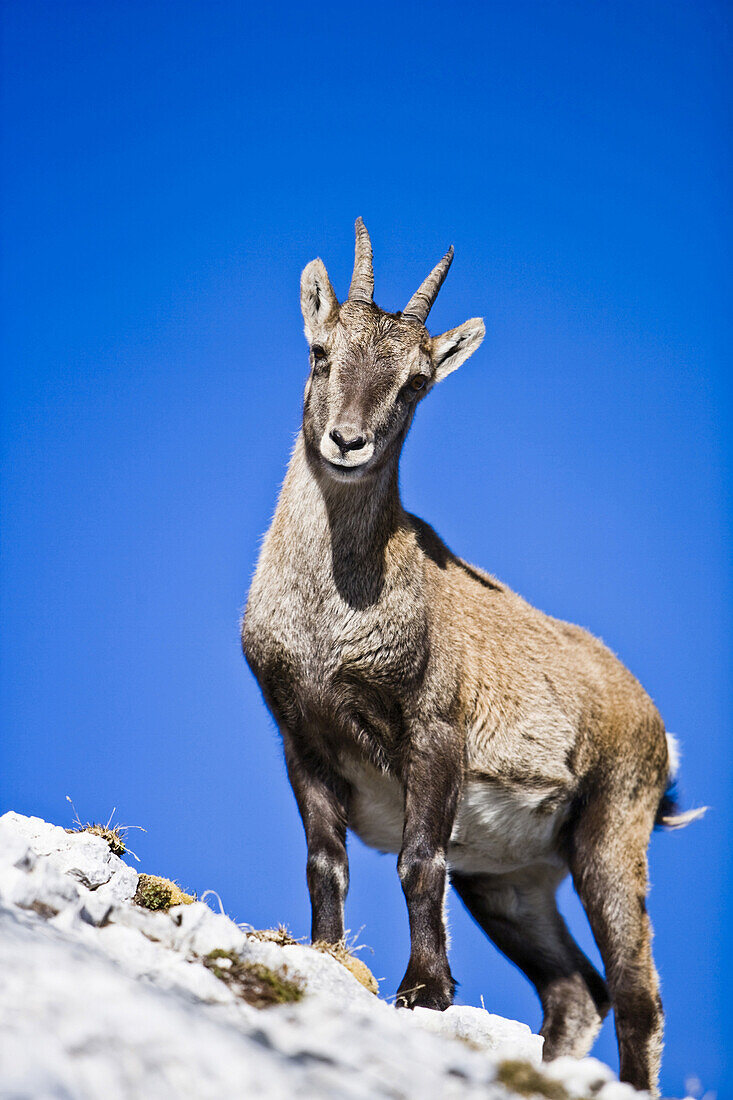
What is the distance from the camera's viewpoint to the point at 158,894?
7426 millimetres

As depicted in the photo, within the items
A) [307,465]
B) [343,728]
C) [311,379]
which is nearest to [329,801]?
[343,728]

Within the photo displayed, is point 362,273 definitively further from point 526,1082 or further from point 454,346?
point 526,1082

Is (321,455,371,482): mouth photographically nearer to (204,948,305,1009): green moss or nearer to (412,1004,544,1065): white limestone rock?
(412,1004,544,1065): white limestone rock

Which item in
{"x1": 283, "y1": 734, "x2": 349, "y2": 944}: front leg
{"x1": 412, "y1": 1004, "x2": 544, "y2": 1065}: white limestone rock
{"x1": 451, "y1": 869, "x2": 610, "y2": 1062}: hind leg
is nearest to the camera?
{"x1": 412, "y1": 1004, "x2": 544, "y2": 1065}: white limestone rock

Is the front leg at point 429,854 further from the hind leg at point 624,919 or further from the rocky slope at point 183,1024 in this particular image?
the rocky slope at point 183,1024

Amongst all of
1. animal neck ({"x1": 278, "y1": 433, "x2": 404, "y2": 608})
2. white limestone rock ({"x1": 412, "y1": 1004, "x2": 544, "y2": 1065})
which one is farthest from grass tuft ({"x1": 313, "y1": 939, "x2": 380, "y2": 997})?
animal neck ({"x1": 278, "y1": 433, "x2": 404, "y2": 608})

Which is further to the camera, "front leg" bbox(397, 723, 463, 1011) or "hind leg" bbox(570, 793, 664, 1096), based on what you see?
"hind leg" bbox(570, 793, 664, 1096)

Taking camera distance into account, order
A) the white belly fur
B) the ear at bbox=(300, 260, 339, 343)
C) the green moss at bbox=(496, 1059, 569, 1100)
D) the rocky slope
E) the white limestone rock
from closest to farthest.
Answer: the rocky slope → the green moss at bbox=(496, 1059, 569, 1100) → the white limestone rock → the white belly fur → the ear at bbox=(300, 260, 339, 343)

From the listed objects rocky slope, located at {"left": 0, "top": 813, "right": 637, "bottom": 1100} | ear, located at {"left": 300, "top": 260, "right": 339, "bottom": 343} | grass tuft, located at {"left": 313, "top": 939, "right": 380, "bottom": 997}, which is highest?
ear, located at {"left": 300, "top": 260, "right": 339, "bottom": 343}

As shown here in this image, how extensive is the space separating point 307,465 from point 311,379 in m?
0.62

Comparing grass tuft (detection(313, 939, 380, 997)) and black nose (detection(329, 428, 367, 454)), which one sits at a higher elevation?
black nose (detection(329, 428, 367, 454))

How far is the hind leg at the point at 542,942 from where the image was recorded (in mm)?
9180

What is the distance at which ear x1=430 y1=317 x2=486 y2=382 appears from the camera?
331 inches

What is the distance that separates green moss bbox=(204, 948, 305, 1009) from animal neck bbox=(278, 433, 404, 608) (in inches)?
139
